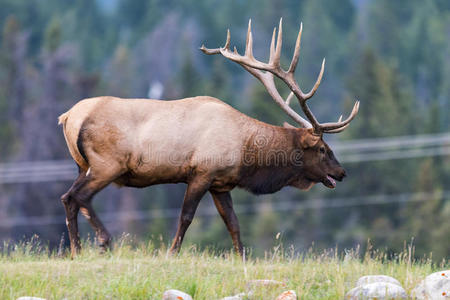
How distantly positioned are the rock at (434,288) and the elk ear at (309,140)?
3.55 metres

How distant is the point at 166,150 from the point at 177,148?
0.14m

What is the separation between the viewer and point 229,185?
12.1m

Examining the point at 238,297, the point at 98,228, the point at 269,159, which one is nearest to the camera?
the point at 238,297

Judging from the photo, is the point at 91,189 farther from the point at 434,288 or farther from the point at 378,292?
the point at 434,288

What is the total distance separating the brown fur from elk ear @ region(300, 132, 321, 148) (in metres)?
0.43

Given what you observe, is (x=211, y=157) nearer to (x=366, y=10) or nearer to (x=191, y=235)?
(x=191, y=235)

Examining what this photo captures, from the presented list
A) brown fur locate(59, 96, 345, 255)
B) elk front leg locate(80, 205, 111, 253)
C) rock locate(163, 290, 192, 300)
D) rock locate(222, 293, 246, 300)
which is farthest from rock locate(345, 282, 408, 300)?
elk front leg locate(80, 205, 111, 253)

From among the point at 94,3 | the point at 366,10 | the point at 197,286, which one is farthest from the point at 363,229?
the point at 94,3

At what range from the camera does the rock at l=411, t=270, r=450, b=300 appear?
9086 millimetres

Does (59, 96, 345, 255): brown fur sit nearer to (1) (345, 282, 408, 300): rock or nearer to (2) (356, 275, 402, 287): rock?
(2) (356, 275, 402, 287): rock

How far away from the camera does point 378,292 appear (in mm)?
9094

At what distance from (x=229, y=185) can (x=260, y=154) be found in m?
0.58

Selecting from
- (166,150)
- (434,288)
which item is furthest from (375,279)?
(166,150)

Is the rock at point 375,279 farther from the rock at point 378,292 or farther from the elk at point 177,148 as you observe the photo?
the elk at point 177,148
